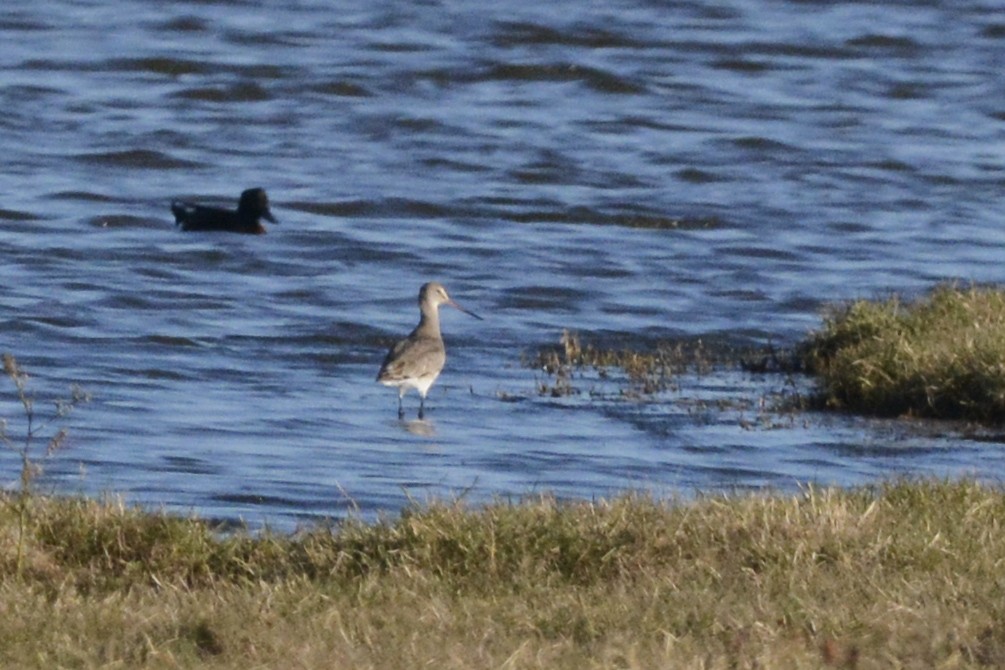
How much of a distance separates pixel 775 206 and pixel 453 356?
7.65 meters

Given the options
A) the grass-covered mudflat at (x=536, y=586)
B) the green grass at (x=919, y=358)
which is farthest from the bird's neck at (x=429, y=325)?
the grass-covered mudflat at (x=536, y=586)

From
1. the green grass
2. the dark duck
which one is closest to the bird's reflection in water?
the green grass

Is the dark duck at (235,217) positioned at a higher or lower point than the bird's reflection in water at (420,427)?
lower

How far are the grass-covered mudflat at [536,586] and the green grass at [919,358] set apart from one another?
3.38m

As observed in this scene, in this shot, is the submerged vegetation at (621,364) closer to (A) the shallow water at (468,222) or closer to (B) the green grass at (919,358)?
(A) the shallow water at (468,222)

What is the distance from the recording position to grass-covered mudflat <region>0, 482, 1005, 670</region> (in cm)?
543

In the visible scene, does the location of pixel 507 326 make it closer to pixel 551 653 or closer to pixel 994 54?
pixel 551 653

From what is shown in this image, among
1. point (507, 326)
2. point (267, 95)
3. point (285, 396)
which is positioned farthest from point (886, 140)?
point (285, 396)

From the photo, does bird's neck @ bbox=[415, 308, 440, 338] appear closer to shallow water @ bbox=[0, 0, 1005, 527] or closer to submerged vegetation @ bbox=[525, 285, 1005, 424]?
shallow water @ bbox=[0, 0, 1005, 527]

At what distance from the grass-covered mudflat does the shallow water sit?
1.53 meters

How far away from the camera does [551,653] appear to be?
5.40 m

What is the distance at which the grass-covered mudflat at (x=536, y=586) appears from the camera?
17.8 feet

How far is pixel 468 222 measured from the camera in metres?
20.7

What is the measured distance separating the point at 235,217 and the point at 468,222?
2.22 m
